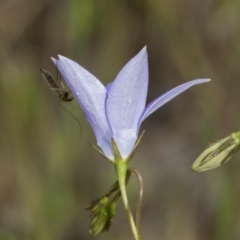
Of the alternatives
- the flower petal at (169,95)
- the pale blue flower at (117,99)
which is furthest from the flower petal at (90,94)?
the flower petal at (169,95)

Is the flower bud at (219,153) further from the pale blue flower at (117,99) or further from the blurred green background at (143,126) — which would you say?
the blurred green background at (143,126)

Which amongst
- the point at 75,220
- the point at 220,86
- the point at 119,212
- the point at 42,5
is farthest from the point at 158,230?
the point at 42,5

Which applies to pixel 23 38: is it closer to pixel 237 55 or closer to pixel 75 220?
pixel 75 220

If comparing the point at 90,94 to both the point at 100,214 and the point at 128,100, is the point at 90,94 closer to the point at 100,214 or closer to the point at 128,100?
the point at 128,100

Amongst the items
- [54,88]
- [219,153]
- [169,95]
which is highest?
[54,88]

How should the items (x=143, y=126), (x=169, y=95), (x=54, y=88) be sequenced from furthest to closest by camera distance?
(x=143, y=126) < (x=54, y=88) < (x=169, y=95)

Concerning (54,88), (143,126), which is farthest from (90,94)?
(143,126)
